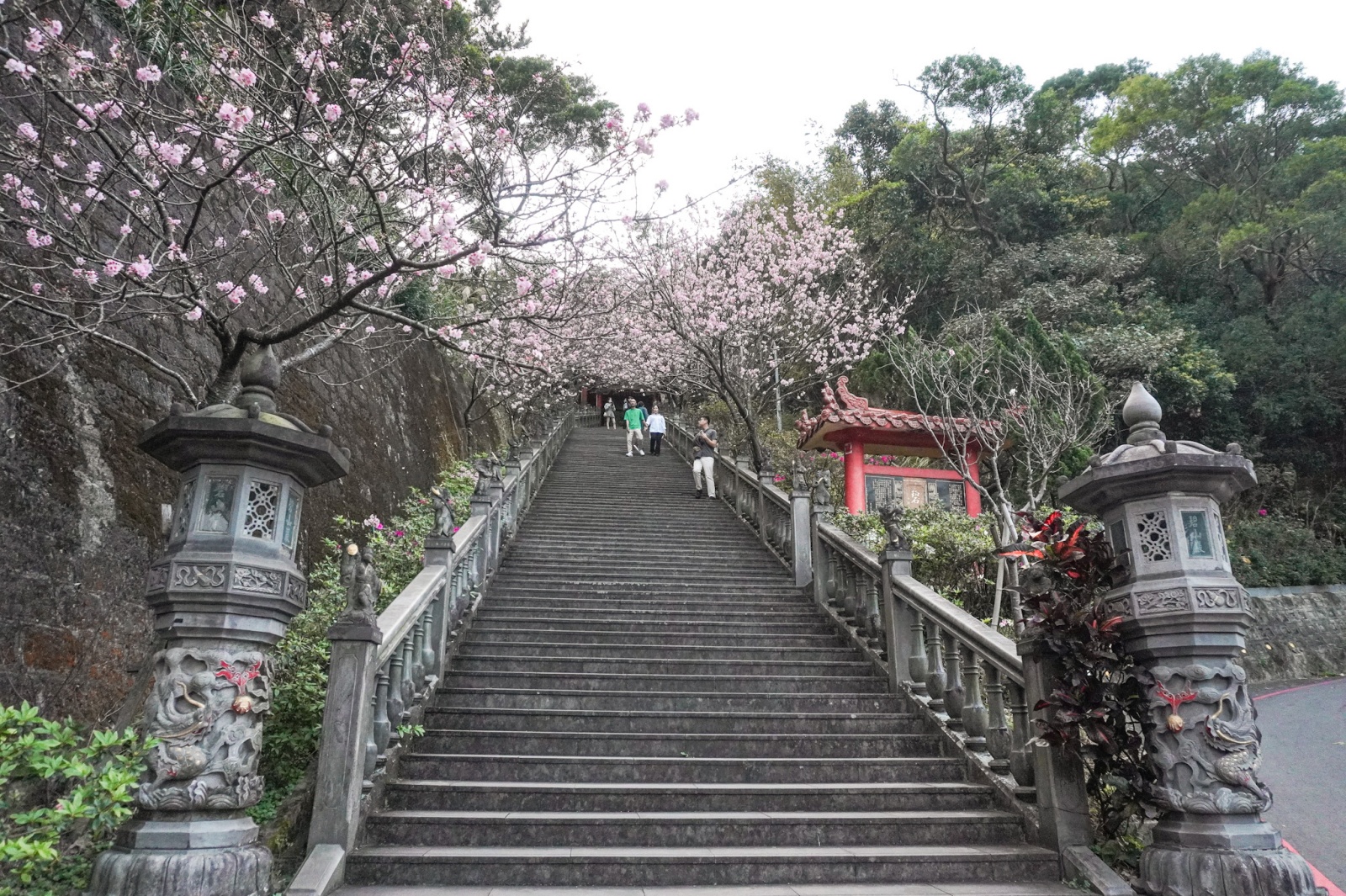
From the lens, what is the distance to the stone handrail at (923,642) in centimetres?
542

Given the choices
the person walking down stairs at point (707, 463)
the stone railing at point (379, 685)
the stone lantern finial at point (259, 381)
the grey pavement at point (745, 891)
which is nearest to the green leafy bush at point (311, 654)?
the stone railing at point (379, 685)

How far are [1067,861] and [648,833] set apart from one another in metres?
2.40

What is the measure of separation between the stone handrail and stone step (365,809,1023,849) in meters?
0.57

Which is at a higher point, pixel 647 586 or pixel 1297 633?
pixel 647 586

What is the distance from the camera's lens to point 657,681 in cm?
720

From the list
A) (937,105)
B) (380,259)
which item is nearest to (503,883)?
(380,259)

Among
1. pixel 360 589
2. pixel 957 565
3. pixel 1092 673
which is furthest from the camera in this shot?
pixel 957 565

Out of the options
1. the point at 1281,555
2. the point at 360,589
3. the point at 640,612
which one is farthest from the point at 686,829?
the point at 1281,555

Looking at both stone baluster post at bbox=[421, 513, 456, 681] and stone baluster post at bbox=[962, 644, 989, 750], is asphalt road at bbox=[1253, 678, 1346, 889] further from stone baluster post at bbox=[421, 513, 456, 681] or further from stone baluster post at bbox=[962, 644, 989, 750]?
stone baluster post at bbox=[421, 513, 456, 681]

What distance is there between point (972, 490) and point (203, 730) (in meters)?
13.4

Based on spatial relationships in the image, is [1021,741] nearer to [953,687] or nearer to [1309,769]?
[953,687]

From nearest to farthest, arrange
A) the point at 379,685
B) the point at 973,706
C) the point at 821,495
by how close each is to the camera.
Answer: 1. the point at 379,685
2. the point at 973,706
3. the point at 821,495

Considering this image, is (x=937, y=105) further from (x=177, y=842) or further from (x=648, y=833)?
(x=177, y=842)

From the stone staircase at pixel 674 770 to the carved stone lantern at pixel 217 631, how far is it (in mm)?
1110
